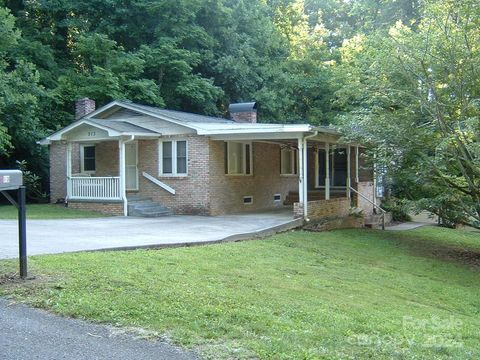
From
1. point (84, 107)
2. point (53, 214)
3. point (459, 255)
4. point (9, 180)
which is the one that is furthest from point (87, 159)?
point (9, 180)

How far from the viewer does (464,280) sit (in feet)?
37.8

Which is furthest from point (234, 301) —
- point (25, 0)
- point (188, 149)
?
point (25, 0)

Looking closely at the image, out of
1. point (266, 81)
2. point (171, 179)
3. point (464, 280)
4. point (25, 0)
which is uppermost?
point (25, 0)

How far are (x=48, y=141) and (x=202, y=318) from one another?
16.5m

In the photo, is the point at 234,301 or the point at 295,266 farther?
the point at 295,266

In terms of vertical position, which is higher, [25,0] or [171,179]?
[25,0]

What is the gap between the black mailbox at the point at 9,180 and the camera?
6.40 m

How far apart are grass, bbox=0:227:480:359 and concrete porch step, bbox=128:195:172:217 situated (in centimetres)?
643

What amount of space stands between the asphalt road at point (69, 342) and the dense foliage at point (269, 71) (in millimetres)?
10103

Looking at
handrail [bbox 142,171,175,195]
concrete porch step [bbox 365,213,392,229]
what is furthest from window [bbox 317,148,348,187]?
handrail [bbox 142,171,175,195]

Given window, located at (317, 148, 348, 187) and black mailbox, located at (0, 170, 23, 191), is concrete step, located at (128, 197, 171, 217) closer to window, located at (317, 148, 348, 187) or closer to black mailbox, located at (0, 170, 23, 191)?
window, located at (317, 148, 348, 187)

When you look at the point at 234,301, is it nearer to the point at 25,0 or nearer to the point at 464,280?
the point at 464,280

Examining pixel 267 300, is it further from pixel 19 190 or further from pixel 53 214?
pixel 53 214

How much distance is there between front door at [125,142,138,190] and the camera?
18.7 metres
